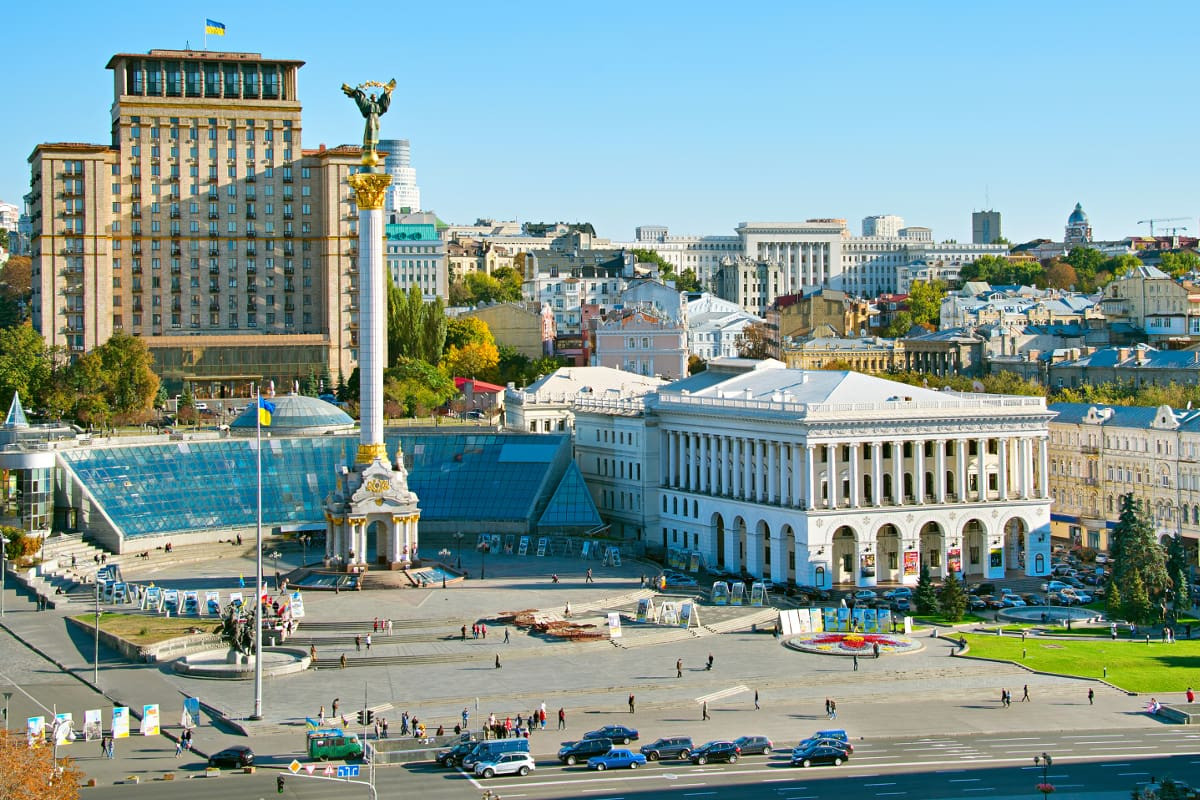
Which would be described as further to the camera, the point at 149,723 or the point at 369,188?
the point at 369,188

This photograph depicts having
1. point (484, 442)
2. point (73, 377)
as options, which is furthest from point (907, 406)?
point (73, 377)

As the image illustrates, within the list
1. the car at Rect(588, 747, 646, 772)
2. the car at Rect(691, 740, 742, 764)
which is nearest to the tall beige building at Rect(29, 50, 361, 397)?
the car at Rect(588, 747, 646, 772)

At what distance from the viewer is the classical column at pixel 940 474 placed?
326ft

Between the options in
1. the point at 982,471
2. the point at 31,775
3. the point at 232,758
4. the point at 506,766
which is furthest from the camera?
the point at 982,471

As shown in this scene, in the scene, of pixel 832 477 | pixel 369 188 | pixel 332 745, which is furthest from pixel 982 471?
pixel 332 745

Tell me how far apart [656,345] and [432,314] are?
22.8m

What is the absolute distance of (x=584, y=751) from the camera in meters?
58.6

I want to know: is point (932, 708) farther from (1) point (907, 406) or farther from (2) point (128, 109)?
(2) point (128, 109)

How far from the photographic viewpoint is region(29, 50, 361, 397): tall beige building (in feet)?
473

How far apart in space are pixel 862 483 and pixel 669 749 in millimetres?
41721

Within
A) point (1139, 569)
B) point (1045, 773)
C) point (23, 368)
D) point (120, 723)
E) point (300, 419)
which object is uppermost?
point (23, 368)

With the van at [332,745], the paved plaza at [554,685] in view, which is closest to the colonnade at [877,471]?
the paved plaza at [554,685]

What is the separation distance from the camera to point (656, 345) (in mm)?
168375

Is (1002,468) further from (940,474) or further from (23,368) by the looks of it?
(23,368)
